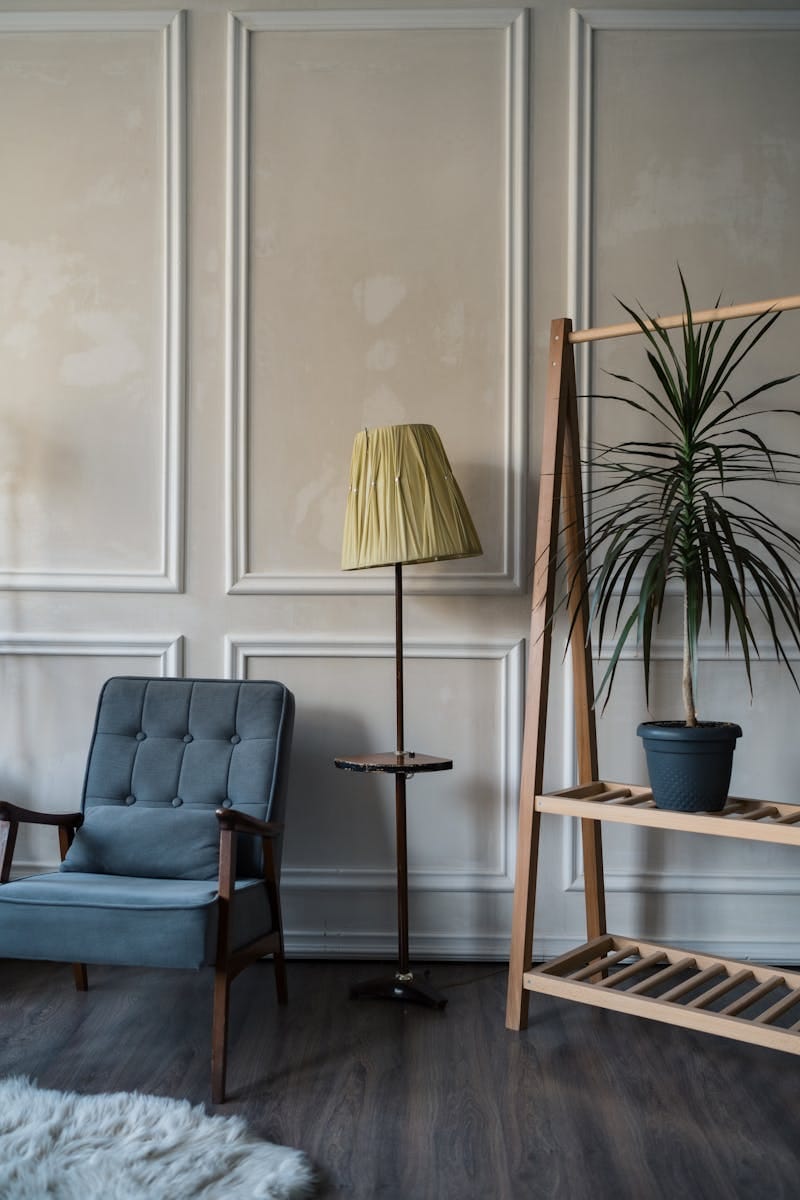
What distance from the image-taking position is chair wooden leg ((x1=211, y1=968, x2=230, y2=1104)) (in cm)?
222

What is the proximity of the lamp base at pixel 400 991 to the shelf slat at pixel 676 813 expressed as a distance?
61cm

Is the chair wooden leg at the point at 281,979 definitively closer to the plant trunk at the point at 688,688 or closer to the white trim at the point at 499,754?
the white trim at the point at 499,754

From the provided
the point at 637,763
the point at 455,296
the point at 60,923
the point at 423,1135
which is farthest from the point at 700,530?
the point at 60,923

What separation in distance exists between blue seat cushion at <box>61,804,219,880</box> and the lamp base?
55cm

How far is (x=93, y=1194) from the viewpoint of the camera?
1.80 metres

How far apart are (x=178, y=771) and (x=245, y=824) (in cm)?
53

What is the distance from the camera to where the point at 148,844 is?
8.96 feet

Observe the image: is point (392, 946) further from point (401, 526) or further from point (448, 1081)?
point (401, 526)

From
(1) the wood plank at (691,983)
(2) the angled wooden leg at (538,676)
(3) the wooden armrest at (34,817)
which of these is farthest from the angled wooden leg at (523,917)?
(3) the wooden armrest at (34,817)

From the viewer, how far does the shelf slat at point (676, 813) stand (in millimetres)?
2305

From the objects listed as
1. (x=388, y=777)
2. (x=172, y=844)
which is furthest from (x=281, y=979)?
(x=388, y=777)

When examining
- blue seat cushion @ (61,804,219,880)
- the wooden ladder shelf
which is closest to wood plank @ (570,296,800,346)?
the wooden ladder shelf

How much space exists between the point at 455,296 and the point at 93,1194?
99.4 inches

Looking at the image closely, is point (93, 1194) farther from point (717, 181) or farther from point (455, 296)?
point (717, 181)
